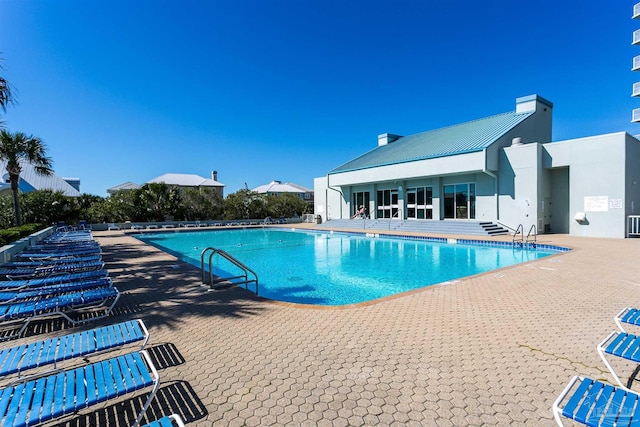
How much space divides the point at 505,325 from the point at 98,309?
6.81 meters

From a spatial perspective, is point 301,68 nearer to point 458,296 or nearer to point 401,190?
point 401,190

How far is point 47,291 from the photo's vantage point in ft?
17.4

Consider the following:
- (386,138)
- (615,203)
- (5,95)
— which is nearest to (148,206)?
(5,95)

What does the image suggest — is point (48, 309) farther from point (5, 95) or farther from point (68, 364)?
point (5, 95)

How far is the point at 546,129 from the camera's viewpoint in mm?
21578

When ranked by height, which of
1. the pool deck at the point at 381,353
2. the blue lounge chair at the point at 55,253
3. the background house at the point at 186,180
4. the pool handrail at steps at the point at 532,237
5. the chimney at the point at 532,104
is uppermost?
the chimney at the point at 532,104

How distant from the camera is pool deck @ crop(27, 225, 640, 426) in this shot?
268 cm

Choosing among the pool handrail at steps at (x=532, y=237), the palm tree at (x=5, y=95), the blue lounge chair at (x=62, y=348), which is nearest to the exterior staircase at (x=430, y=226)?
the pool handrail at steps at (x=532, y=237)

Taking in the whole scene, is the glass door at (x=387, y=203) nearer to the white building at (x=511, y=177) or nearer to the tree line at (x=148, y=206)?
the white building at (x=511, y=177)

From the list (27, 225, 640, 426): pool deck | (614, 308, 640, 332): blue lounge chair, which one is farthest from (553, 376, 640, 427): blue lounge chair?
(614, 308, 640, 332): blue lounge chair

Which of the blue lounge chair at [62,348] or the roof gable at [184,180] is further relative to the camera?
the roof gable at [184,180]

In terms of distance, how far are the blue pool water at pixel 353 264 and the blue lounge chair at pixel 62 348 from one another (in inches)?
189

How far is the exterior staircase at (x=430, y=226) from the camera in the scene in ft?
59.4

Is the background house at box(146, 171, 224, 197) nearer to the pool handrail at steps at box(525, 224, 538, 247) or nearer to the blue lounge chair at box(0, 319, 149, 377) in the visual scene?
the pool handrail at steps at box(525, 224, 538, 247)
